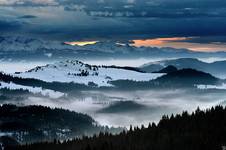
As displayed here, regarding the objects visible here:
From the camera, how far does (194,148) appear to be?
195625 millimetres

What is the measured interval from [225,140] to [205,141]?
43.0 ft

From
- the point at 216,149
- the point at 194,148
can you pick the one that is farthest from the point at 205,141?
the point at 216,149

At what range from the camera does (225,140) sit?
612 ft

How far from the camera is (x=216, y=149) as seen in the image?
176m

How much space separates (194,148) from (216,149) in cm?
2029

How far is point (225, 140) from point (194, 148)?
13.3 m

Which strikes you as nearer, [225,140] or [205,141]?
[225,140]

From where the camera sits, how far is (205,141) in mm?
198750

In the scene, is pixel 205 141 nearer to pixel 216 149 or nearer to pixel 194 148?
pixel 194 148

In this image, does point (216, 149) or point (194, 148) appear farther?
point (194, 148)

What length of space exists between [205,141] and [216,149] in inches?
901
